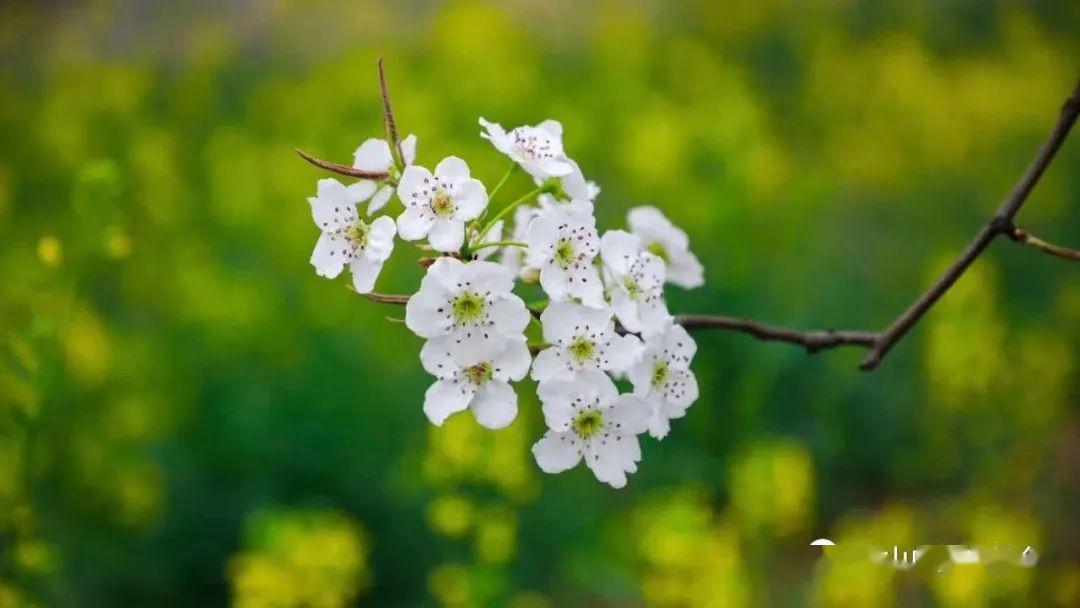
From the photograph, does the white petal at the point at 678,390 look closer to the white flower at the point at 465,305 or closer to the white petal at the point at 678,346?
the white petal at the point at 678,346

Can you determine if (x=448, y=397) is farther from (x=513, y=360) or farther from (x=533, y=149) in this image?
(x=533, y=149)

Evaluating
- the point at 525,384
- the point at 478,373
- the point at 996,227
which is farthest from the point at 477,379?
the point at 525,384

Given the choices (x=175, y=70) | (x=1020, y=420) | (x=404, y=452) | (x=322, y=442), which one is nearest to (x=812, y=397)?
(x=1020, y=420)

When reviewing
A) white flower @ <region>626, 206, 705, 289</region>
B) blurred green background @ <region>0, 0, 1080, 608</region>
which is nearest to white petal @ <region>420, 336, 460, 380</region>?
white flower @ <region>626, 206, 705, 289</region>

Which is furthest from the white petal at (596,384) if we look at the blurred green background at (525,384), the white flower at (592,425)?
the blurred green background at (525,384)

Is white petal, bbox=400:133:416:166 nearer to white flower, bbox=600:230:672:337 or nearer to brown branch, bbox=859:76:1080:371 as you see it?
white flower, bbox=600:230:672:337

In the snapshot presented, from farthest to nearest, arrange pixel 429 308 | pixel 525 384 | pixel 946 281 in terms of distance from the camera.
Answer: pixel 525 384 < pixel 946 281 < pixel 429 308

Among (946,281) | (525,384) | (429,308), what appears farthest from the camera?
(525,384)

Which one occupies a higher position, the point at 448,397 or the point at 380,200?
the point at 380,200

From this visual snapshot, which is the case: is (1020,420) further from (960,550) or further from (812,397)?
(960,550)
